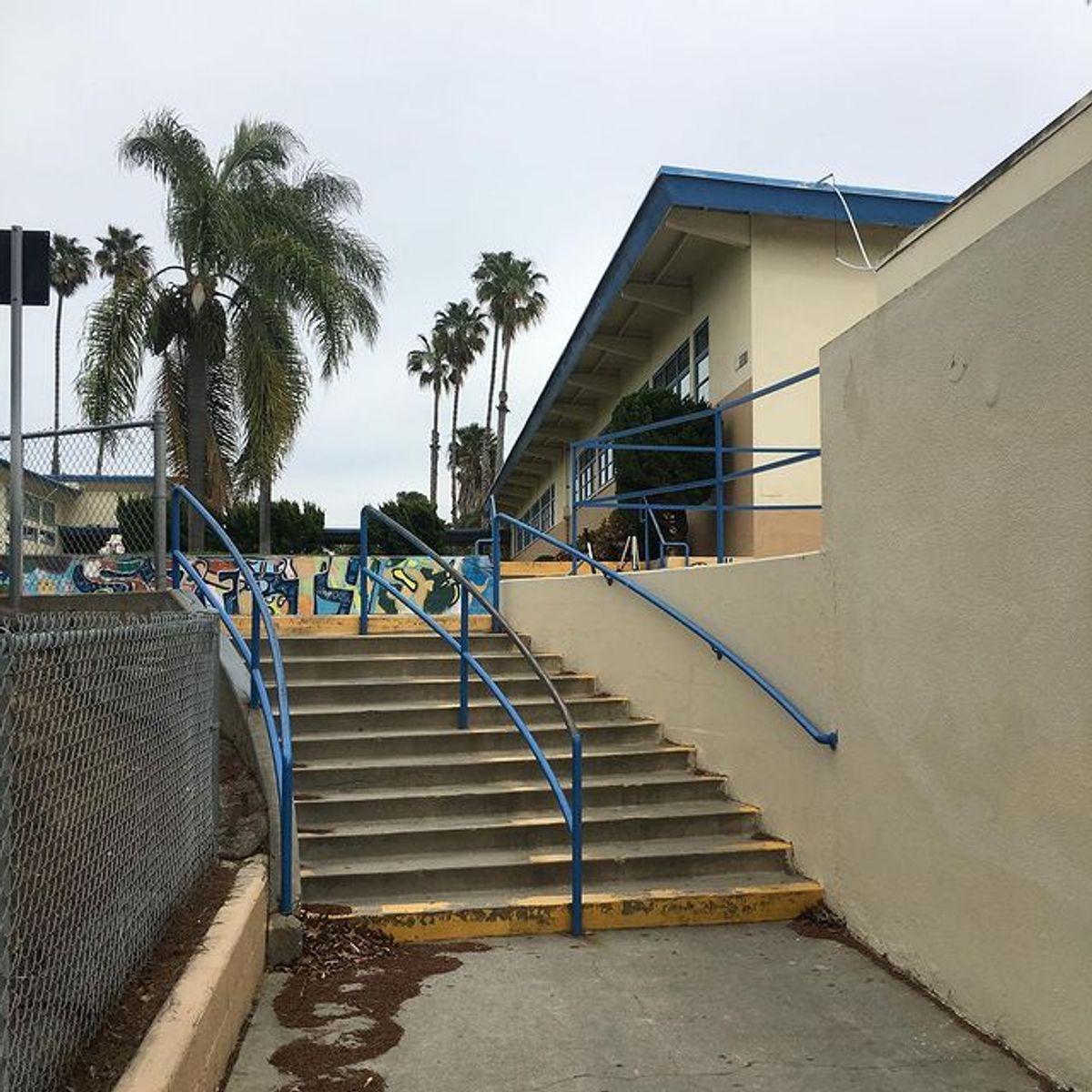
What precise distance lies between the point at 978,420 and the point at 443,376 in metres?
53.9

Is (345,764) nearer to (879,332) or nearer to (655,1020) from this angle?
(655,1020)

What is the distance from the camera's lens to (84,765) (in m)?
3.02

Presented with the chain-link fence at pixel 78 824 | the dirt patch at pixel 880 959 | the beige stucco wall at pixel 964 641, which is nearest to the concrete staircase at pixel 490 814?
the dirt patch at pixel 880 959

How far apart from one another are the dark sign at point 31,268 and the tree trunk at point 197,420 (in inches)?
→ 433

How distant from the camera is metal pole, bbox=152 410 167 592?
24.2 ft

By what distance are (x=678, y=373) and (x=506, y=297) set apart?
1343 inches

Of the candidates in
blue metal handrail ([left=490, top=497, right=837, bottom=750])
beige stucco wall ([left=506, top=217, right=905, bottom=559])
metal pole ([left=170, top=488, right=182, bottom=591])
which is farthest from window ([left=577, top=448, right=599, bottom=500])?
metal pole ([left=170, top=488, right=182, bottom=591])

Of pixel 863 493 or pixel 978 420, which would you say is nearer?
pixel 978 420

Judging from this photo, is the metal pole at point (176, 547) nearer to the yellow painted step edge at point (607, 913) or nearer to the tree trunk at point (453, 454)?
the yellow painted step edge at point (607, 913)

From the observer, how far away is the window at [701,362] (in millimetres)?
14117

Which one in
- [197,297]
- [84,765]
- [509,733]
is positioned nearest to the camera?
[84,765]

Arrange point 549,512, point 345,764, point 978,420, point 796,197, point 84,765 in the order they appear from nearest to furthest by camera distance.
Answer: point 84,765, point 978,420, point 345,764, point 796,197, point 549,512

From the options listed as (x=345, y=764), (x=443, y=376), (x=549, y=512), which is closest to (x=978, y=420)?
(x=345, y=764)

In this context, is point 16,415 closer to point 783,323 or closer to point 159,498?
point 159,498
